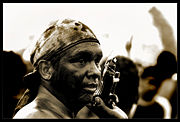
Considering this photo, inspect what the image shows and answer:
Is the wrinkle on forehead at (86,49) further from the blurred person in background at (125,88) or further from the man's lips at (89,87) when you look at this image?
the blurred person in background at (125,88)

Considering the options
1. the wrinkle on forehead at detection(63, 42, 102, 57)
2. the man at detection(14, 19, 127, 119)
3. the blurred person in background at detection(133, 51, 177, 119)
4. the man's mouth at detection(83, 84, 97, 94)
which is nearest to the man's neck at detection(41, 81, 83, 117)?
the man at detection(14, 19, 127, 119)

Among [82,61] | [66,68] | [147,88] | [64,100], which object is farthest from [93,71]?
[147,88]

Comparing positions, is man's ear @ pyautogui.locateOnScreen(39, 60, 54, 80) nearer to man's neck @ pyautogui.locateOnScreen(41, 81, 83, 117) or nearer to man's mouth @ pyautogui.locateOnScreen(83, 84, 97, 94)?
man's neck @ pyautogui.locateOnScreen(41, 81, 83, 117)

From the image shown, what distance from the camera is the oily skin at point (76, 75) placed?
348cm

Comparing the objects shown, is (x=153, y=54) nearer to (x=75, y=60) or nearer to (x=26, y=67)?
(x=26, y=67)

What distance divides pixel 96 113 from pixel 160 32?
7.90 metres

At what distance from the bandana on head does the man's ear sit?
5 centimetres

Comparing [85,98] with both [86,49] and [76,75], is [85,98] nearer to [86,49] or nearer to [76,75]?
[76,75]

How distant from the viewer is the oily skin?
3484 mm

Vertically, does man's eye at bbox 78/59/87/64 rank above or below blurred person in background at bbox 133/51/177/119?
above

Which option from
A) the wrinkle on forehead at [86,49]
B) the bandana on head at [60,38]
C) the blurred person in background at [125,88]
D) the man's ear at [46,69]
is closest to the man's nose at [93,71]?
the wrinkle on forehead at [86,49]

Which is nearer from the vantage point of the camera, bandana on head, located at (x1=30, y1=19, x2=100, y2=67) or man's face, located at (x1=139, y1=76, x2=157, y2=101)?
bandana on head, located at (x1=30, y1=19, x2=100, y2=67)

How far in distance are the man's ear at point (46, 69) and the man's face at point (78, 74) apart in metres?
0.07

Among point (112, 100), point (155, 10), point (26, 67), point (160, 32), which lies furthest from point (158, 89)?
point (112, 100)
